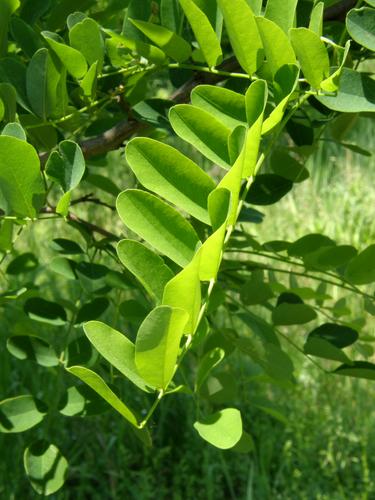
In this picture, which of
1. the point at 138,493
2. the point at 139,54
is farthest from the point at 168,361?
the point at 138,493

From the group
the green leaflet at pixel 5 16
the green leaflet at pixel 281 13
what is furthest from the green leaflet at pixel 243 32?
the green leaflet at pixel 5 16

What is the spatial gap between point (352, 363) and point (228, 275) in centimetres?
27

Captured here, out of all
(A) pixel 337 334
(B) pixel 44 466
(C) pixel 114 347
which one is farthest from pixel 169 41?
(B) pixel 44 466

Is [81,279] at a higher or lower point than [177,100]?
lower

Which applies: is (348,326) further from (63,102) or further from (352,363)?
(63,102)

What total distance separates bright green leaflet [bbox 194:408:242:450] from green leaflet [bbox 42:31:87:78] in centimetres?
36

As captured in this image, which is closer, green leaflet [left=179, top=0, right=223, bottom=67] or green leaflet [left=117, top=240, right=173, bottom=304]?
green leaflet [left=117, top=240, right=173, bottom=304]

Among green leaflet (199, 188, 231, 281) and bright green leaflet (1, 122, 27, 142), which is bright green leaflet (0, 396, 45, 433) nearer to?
bright green leaflet (1, 122, 27, 142)

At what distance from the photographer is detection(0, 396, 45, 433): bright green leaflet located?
45.0 inches

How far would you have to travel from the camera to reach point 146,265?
0.62m

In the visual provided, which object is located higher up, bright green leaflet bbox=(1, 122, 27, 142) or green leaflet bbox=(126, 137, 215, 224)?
green leaflet bbox=(126, 137, 215, 224)

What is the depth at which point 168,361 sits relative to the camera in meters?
0.55

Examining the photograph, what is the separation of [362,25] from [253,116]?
141 millimetres

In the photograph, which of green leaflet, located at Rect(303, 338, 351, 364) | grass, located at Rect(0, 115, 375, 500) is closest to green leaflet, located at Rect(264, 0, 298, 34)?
green leaflet, located at Rect(303, 338, 351, 364)
